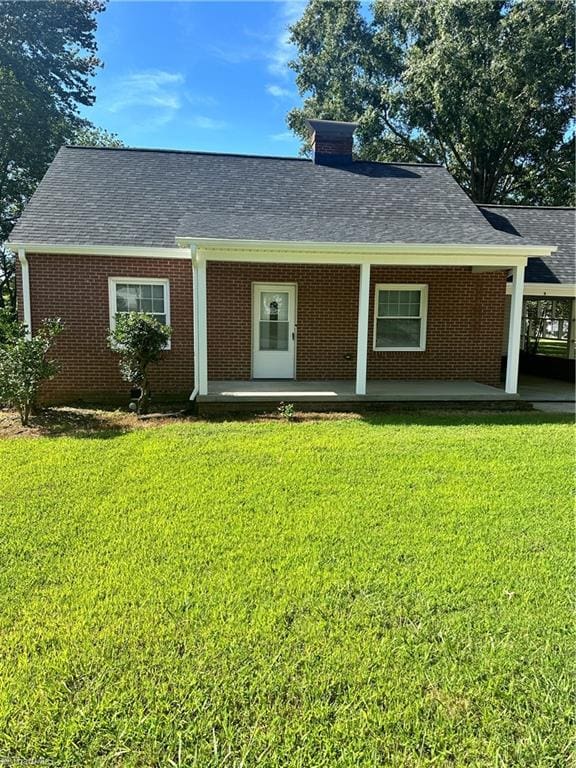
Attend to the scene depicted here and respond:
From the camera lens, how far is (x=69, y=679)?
2521 mm

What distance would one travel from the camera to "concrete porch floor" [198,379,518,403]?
8.66 m

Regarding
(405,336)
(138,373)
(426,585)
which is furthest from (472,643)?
(405,336)

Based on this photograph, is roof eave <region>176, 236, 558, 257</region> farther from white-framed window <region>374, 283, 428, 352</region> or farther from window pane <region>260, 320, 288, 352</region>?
window pane <region>260, 320, 288, 352</region>

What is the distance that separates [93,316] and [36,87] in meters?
16.4

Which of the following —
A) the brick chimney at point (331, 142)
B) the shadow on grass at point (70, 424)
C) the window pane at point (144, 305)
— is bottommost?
the shadow on grass at point (70, 424)

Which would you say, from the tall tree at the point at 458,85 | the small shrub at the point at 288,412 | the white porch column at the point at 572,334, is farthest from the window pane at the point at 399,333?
the tall tree at the point at 458,85

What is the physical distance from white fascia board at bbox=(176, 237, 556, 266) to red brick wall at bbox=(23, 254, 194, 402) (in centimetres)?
174

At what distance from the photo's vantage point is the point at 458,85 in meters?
20.3

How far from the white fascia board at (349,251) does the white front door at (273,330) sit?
203cm

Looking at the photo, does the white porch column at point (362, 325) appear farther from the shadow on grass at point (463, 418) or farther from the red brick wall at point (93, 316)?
the red brick wall at point (93, 316)

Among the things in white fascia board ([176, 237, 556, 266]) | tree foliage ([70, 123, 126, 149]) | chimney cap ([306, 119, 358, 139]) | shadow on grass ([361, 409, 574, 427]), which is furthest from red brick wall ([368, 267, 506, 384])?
tree foliage ([70, 123, 126, 149])

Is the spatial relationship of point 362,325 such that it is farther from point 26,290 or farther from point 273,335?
point 26,290

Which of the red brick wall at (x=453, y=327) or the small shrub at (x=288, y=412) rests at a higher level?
the red brick wall at (x=453, y=327)

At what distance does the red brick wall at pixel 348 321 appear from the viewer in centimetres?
1023
